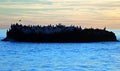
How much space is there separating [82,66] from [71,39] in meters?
85.7

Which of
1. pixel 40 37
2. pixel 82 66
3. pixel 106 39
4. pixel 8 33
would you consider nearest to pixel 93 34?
pixel 106 39

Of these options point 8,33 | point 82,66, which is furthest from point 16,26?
point 82,66

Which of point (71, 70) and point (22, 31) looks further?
point (22, 31)

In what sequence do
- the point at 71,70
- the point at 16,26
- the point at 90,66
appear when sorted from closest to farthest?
the point at 71,70 → the point at 90,66 → the point at 16,26

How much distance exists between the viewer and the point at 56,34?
136875 mm

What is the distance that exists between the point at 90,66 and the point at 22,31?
89686mm

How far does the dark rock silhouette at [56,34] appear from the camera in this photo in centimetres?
13616

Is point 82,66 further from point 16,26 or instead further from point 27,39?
point 16,26

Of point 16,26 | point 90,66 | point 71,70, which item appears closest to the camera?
point 71,70

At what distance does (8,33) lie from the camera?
140500 millimetres

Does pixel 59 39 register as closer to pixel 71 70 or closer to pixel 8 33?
pixel 8 33

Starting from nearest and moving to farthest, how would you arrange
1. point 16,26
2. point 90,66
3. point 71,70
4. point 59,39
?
1. point 71,70
2. point 90,66
3. point 59,39
4. point 16,26

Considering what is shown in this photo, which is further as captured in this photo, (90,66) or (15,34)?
(15,34)

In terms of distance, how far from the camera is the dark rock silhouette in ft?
447
